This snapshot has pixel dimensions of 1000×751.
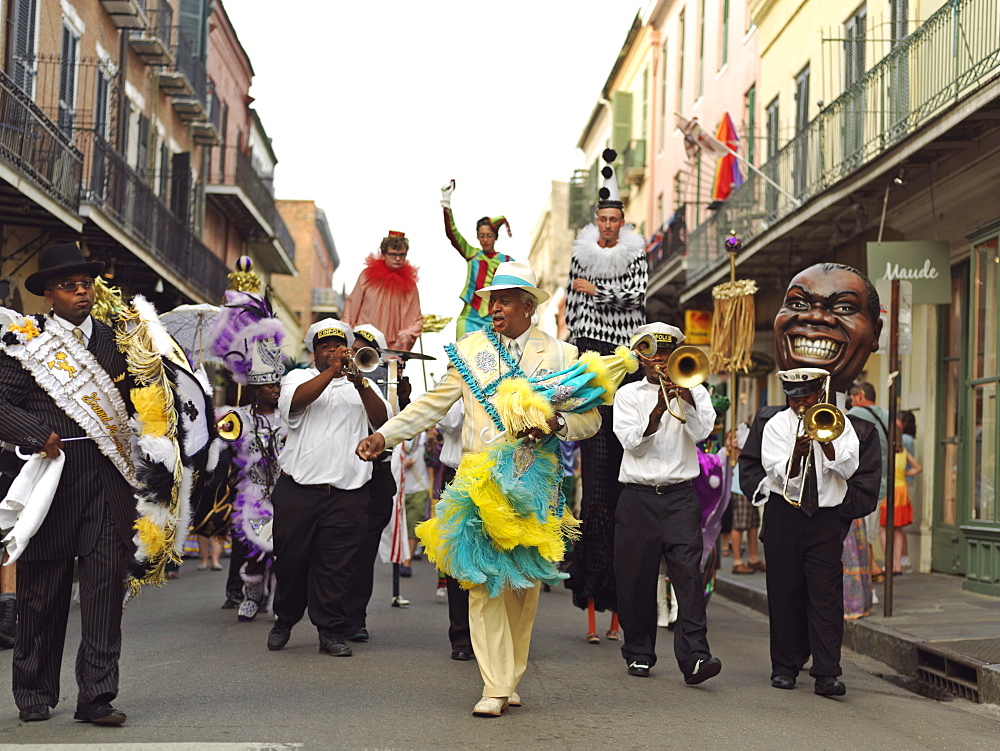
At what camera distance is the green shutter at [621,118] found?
4156cm

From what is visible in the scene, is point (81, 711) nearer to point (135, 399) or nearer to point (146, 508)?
point (146, 508)

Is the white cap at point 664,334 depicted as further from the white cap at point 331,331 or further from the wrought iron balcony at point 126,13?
the wrought iron balcony at point 126,13

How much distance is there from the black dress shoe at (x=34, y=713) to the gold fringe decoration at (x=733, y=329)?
7.65 meters

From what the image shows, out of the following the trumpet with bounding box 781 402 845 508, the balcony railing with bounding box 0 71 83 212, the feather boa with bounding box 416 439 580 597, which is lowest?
the feather boa with bounding box 416 439 580 597

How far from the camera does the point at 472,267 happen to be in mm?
10828

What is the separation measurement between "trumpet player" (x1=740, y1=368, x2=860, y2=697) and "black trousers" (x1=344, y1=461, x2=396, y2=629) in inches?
104

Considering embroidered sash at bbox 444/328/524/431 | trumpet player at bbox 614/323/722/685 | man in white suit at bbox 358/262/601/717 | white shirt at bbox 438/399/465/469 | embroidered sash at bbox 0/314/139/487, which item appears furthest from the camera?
white shirt at bbox 438/399/465/469

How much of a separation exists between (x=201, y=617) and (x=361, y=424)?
8.82 feet

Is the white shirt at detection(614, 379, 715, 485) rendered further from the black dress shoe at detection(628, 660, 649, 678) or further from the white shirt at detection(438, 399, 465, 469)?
the white shirt at detection(438, 399, 465, 469)

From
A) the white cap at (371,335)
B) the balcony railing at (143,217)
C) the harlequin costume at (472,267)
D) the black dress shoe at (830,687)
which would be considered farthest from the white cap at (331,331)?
the balcony railing at (143,217)

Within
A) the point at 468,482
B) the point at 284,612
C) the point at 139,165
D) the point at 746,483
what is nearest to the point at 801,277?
the point at 746,483

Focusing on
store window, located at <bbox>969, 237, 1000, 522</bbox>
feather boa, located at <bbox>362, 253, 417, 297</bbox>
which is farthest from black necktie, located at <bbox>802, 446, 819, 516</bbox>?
store window, located at <bbox>969, 237, 1000, 522</bbox>

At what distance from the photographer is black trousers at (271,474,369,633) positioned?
904 centimetres

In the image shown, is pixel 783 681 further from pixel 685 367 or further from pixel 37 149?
pixel 37 149
